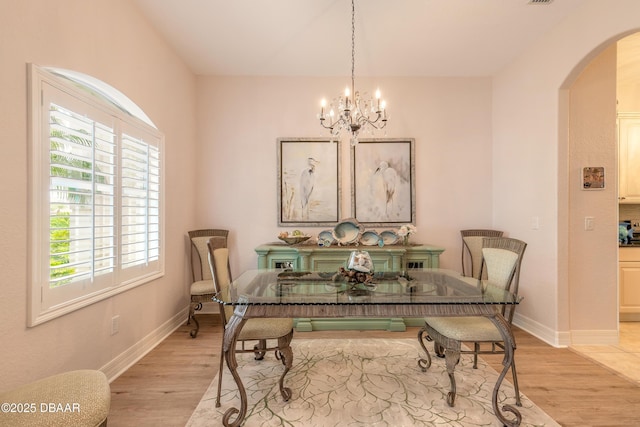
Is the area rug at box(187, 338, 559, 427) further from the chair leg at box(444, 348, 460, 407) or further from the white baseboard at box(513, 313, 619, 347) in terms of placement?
the white baseboard at box(513, 313, 619, 347)

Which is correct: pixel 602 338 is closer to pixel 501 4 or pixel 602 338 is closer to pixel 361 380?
pixel 361 380

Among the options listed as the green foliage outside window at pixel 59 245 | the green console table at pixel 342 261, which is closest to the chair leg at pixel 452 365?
the green console table at pixel 342 261

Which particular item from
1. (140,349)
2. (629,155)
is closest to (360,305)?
(140,349)

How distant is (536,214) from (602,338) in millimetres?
1332

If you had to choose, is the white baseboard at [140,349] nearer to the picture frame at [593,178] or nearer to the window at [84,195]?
the window at [84,195]

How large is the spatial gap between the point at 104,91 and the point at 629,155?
5.73 meters

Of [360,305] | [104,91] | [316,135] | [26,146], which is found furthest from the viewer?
[316,135]

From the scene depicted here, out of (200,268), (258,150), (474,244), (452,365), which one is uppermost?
(258,150)

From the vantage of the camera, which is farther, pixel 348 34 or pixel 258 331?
pixel 348 34

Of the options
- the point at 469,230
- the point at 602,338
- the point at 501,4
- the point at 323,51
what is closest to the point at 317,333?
the point at 469,230

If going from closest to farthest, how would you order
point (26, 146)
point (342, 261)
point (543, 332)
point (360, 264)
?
point (26, 146) < point (360, 264) < point (543, 332) < point (342, 261)

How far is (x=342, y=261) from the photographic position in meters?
3.56

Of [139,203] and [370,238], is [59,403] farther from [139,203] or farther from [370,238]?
[370,238]

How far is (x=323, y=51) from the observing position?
3.52 m
